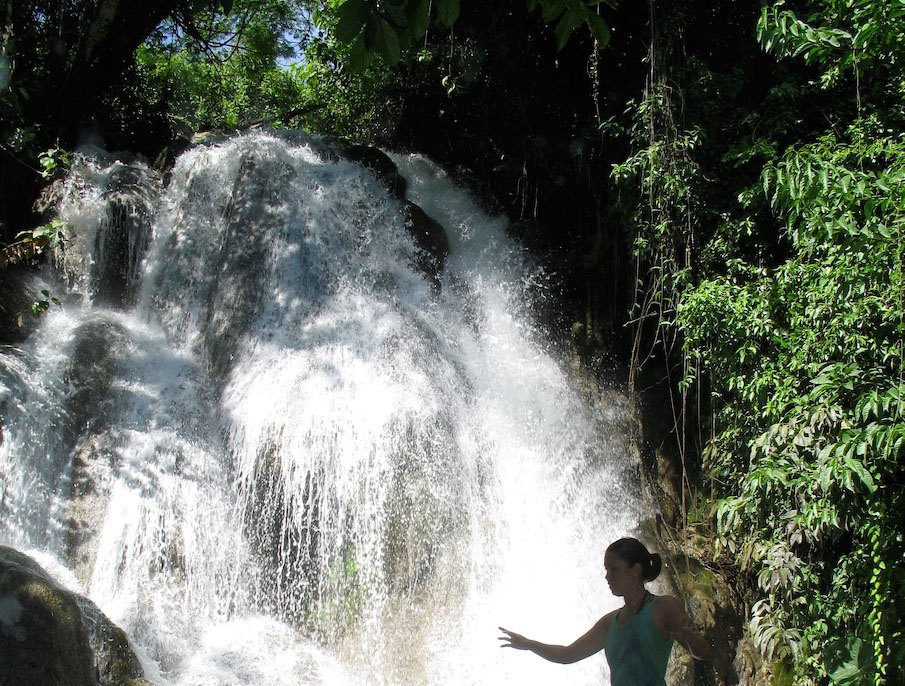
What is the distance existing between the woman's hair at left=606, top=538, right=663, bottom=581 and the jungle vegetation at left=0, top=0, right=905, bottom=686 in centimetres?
157

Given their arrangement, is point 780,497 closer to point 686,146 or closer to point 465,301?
point 686,146

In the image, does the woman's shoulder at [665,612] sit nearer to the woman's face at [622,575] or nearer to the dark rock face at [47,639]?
the woman's face at [622,575]

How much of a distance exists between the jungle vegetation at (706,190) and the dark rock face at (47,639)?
2.70 meters

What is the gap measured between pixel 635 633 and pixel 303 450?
4.07m

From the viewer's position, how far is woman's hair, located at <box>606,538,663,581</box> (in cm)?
256

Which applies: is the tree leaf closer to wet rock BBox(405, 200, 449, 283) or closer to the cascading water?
the cascading water

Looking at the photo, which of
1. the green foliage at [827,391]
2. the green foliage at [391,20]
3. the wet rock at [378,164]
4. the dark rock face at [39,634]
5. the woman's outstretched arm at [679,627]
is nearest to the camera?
the green foliage at [391,20]

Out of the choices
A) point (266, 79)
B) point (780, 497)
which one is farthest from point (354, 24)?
point (266, 79)

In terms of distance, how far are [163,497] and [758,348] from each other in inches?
175

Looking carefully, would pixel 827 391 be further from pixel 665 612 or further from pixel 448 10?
pixel 448 10

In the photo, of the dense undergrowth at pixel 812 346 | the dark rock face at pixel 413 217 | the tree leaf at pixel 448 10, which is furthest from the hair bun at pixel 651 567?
the dark rock face at pixel 413 217

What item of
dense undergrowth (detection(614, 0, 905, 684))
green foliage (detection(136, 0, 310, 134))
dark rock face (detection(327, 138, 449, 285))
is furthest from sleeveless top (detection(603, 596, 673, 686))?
green foliage (detection(136, 0, 310, 134))

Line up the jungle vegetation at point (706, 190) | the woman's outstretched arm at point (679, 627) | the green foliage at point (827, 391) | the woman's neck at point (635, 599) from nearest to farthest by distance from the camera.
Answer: the woman's outstretched arm at point (679, 627) < the woman's neck at point (635, 599) < the green foliage at point (827, 391) < the jungle vegetation at point (706, 190)

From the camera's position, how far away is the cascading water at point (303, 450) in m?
5.54
